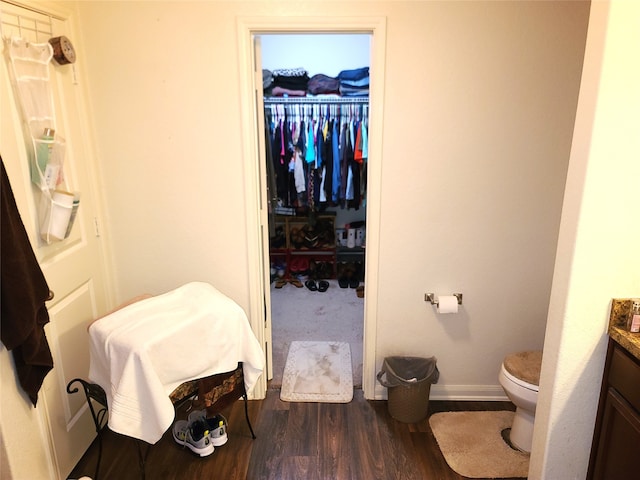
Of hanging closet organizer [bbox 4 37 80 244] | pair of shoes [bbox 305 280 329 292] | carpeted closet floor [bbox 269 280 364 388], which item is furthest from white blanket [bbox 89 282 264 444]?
pair of shoes [bbox 305 280 329 292]

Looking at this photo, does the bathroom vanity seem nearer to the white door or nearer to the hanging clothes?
the white door

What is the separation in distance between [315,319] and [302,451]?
4.87 ft

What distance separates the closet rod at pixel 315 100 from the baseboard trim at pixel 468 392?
95.4 inches

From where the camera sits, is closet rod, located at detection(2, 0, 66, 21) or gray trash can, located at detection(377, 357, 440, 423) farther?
gray trash can, located at detection(377, 357, 440, 423)

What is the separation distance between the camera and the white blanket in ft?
5.25

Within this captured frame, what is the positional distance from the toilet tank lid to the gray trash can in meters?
0.43

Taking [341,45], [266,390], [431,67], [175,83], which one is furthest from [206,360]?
[341,45]

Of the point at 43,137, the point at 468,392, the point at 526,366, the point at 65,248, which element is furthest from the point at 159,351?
the point at 468,392

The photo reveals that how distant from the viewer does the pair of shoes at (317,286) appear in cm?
421

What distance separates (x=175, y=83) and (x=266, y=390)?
181cm

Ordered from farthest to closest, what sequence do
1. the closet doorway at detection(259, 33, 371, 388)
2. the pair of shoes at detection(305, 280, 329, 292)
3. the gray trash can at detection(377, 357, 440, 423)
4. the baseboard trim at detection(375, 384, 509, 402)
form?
A: the pair of shoes at detection(305, 280, 329, 292) → the closet doorway at detection(259, 33, 371, 388) → the baseboard trim at detection(375, 384, 509, 402) → the gray trash can at detection(377, 357, 440, 423)

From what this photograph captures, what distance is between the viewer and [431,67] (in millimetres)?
2088

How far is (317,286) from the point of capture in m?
4.27

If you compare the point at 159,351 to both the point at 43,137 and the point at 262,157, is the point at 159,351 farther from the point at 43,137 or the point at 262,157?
the point at 262,157
